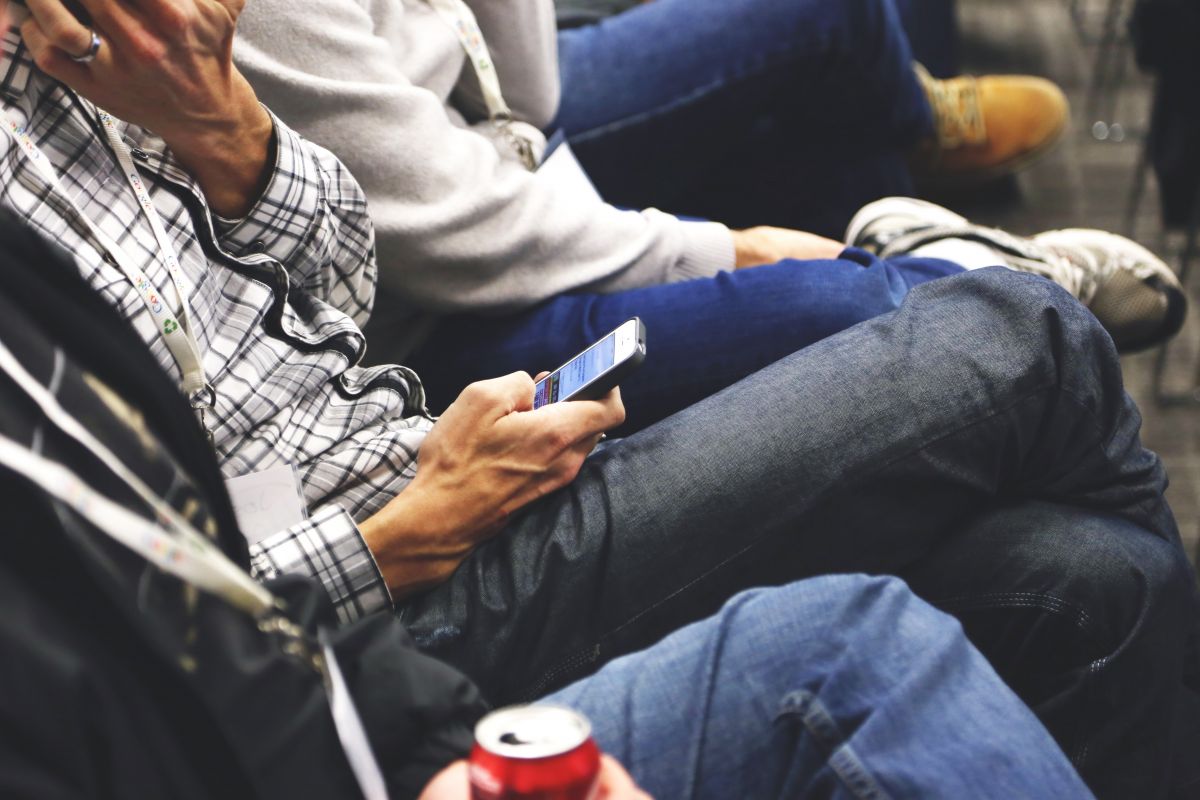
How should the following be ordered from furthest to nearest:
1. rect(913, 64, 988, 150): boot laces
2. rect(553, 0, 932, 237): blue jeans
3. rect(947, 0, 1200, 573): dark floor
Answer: rect(913, 64, 988, 150): boot laces → rect(947, 0, 1200, 573): dark floor → rect(553, 0, 932, 237): blue jeans

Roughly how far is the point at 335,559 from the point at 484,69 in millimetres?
600

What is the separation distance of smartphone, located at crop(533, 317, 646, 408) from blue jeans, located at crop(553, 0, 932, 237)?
1.77 feet

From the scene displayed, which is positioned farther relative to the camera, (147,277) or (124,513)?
(147,277)

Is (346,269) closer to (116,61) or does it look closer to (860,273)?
(116,61)

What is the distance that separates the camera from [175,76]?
2.73 ft

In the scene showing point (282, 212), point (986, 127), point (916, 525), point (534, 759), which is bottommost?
point (986, 127)

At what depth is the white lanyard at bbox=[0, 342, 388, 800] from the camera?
1.65 ft

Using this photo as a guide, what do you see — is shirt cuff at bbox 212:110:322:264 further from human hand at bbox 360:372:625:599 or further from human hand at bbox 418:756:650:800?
human hand at bbox 418:756:650:800

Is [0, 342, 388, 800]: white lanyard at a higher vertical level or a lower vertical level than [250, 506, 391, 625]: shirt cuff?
higher

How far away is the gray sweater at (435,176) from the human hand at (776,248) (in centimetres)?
5

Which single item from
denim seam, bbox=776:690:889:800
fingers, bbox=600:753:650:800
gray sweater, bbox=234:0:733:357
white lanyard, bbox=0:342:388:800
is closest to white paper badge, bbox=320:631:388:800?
white lanyard, bbox=0:342:388:800

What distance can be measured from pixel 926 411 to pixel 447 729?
1.44ft

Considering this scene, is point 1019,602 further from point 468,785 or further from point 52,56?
point 52,56

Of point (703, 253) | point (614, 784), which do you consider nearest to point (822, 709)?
point (614, 784)
